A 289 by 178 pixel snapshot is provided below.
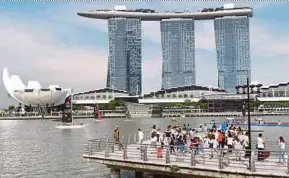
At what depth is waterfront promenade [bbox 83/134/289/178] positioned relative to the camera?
23.5 metres

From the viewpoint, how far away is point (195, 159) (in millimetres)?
26297

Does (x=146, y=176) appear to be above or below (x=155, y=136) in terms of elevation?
below

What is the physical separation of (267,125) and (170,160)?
3179 inches

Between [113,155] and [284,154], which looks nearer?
[284,154]

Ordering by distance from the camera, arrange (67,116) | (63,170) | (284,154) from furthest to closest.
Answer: (67,116), (63,170), (284,154)

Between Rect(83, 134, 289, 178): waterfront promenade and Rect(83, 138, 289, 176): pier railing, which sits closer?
Rect(83, 134, 289, 178): waterfront promenade

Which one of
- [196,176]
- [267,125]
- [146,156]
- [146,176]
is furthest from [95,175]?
[267,125]

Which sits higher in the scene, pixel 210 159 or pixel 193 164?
pixel 210 159

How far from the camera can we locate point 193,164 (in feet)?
82.9

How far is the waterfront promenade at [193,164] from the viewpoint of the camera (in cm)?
2346

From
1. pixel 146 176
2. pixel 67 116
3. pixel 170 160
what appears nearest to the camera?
pixel 170 160

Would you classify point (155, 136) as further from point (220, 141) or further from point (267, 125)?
point (267, 125)

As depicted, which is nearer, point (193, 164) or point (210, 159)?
point (193, 164)

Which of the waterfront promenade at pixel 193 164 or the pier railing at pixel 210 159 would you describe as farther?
the pier railing at pixel 210 159
